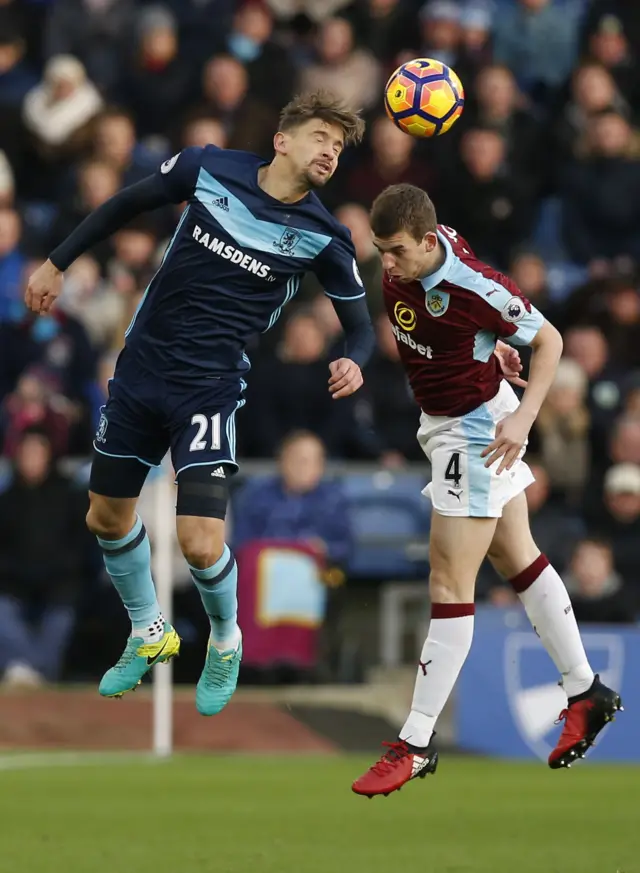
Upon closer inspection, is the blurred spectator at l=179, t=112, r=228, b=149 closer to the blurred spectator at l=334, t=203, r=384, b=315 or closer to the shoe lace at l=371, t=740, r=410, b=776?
the blurred spectator at l=334, t=203, r=384, b=315

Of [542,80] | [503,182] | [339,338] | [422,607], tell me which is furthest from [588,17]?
[422,607]

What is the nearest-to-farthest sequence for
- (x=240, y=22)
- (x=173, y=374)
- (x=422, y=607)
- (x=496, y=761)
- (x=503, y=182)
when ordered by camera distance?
(x=173, y=374) < (x=496, y=761) < (x=422, y=607) < (x=503, y=182) < (x=240, y=22)

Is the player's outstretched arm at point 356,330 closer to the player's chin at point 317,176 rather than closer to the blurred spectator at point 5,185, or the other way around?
the player's chin at point 317,176

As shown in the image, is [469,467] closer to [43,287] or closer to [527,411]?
[527,411]

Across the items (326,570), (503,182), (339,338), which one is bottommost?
(326,570)

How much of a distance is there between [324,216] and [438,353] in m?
0.75

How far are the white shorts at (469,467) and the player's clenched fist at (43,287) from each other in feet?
5.59

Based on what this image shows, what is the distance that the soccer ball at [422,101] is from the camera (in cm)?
827

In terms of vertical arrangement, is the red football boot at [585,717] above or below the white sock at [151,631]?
below

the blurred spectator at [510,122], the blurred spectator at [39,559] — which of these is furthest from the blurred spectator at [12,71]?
the blurred spectator at [39,559]

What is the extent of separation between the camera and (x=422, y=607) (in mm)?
14086

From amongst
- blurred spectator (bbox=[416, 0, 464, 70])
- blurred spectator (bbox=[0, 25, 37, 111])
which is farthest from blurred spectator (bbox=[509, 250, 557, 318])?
blurred spectator (bbox=[0, 25, 37, 111])

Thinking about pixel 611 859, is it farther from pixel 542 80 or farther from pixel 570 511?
pixel 542 80

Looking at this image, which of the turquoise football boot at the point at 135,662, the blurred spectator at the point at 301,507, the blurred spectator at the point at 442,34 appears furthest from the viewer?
the blurred spectator at the point at 442,34
